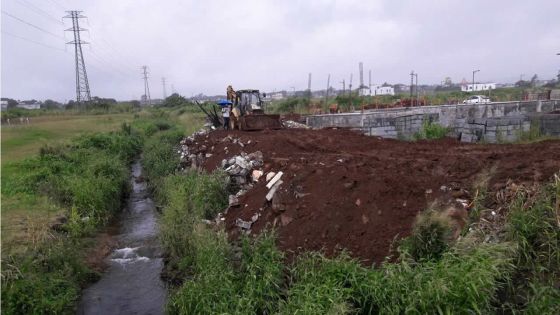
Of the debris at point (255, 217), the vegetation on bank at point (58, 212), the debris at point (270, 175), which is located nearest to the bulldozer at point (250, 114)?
the vegetation on bank at point (58, 212)

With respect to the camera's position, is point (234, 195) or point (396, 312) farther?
point (234, 195)

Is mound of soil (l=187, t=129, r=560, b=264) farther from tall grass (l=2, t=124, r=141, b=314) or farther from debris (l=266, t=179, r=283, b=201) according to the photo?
tall grass (l=2, t=124, r=141, b=314)

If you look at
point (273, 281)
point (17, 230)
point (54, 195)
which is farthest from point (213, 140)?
point (273, 281)

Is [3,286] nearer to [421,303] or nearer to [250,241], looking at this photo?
[250,241]

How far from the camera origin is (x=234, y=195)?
10.4 metres

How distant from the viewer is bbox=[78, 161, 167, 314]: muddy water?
8.11m

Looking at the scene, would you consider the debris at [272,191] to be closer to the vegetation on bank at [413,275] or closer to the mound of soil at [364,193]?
the mound of soil at [364,193]

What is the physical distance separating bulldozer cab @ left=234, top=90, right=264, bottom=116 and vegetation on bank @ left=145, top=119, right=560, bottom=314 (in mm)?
14109

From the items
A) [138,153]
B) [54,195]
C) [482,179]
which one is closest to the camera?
[482,179]

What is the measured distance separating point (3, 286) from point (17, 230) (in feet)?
10.5

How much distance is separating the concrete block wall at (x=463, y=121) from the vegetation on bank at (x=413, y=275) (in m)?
8.95

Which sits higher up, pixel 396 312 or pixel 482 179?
pixel 482 179

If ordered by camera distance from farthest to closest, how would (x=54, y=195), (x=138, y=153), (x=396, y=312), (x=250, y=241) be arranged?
1. (x=138, y=153)
2. (x=54, y=195)
3. (x=250, y=241)
4. (x=396, y=312)

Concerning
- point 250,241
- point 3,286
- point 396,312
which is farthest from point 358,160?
point 3,286
